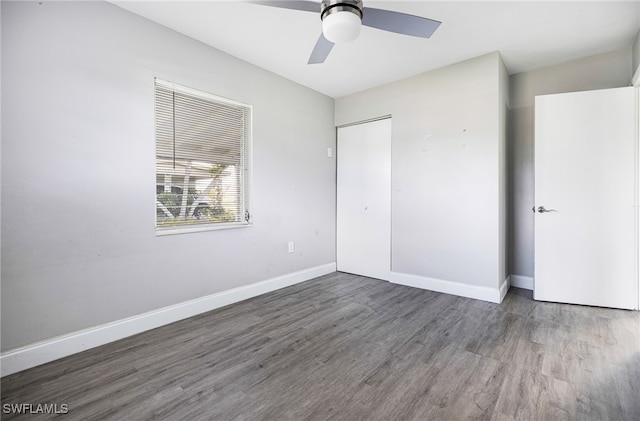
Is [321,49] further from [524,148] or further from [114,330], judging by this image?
[524,148]

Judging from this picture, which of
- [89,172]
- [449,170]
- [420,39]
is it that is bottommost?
[89,172]

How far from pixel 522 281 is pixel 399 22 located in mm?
3265

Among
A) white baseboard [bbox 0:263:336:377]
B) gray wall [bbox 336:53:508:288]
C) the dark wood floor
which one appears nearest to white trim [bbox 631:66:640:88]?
gray wall [bbox 336:53:508:288]

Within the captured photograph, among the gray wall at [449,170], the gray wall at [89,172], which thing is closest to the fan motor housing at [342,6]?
the gray wall at [89,172]

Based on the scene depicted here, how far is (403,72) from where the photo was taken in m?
3.35

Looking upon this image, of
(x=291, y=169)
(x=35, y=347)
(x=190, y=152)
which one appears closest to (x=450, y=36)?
(x=291, y=169)

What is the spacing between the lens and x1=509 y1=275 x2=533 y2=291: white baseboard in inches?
133

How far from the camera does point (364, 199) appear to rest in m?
4.05

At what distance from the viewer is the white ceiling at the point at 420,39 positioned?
2201mm

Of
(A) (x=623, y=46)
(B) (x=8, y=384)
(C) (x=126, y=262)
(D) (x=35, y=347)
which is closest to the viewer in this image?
(B) (x=8, y=384)

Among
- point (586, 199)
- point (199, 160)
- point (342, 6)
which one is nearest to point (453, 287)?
point (586, 199)

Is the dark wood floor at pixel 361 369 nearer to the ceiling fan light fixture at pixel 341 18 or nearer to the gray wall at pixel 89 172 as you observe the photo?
the gray wall at pixel 89 172

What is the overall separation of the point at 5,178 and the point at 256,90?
222 cm

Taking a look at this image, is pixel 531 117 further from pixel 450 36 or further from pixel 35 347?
pixel 35 347
